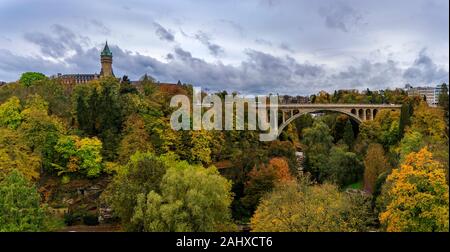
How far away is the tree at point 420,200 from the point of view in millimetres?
11453

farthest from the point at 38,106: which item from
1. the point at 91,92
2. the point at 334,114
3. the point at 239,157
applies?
the point at 334,114

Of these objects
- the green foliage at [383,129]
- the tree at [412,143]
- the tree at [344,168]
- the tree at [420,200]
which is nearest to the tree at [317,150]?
the tree at [344,168]

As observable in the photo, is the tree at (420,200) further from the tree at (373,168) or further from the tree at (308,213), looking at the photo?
the tree at (373,168)

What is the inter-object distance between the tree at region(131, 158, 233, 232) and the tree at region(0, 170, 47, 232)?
10.3ft

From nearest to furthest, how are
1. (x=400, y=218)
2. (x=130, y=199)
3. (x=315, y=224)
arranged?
(x=400, y=218), (x=315, y=224), (x=130, y=199)

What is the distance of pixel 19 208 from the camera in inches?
595

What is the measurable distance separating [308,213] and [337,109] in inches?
1017

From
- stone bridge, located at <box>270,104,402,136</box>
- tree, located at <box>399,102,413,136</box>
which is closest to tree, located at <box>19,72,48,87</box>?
stone bridge, located at <box>270,104,402,136</box>

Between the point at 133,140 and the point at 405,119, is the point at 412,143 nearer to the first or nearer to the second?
the point at 405,119

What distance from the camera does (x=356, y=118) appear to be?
37562mm

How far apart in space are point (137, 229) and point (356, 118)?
26072mm

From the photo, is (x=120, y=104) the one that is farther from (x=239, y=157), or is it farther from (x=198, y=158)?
(x=239, y=157)

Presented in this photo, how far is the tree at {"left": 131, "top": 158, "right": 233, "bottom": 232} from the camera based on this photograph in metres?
14.4
